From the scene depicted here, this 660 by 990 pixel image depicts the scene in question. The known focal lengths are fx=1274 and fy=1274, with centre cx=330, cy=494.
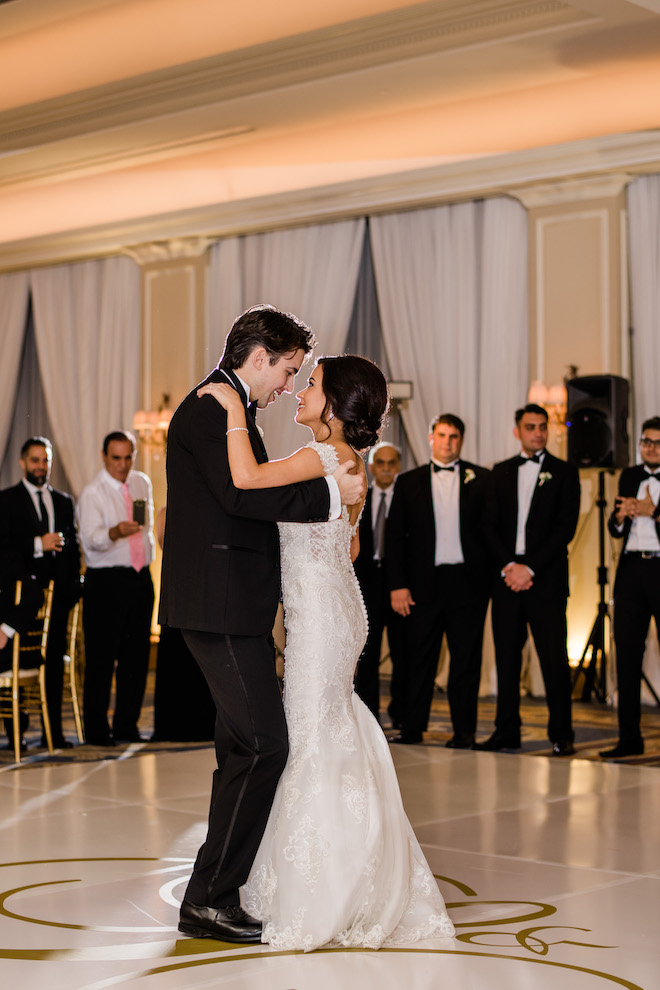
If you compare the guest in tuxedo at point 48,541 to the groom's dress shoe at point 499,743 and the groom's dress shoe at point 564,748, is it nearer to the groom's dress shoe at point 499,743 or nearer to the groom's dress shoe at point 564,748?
the groom's dress shoe at point 499,743

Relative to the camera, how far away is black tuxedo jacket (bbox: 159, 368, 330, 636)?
305cm

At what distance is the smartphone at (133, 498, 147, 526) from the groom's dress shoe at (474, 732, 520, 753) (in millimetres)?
2093

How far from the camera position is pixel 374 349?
1003cm

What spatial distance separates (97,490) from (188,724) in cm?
132

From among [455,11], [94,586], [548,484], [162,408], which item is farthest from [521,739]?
[162,408]

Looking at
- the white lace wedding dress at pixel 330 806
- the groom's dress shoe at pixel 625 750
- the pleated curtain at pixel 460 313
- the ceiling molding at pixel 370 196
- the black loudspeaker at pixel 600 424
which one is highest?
the ceiling molding at pixel 370 196

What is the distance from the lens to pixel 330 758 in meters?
3.18

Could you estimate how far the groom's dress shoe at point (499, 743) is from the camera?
6352mm

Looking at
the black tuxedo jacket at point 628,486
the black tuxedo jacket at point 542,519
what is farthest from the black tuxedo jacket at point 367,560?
the black tuxedo jacket at point 628,486

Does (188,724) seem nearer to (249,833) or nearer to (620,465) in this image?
(620,465)

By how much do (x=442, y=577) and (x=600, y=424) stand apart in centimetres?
169

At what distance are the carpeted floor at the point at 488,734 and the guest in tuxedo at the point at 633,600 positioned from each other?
166 mm

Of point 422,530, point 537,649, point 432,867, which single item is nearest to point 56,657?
point 422,530

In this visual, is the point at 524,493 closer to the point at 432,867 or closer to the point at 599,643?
the point at 599,643
